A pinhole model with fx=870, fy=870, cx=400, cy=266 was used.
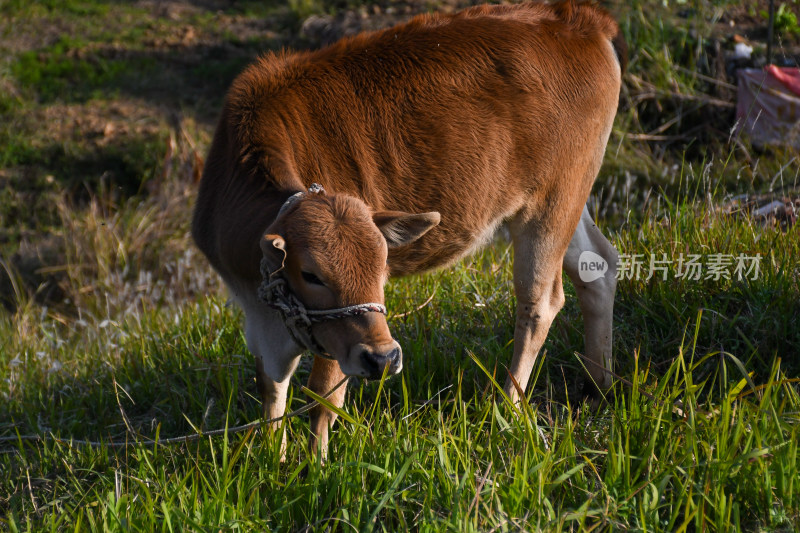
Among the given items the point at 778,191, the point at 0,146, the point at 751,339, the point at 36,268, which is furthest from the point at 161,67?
the point at 751,339

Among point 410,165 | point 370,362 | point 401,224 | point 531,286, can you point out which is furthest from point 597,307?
point 370,362

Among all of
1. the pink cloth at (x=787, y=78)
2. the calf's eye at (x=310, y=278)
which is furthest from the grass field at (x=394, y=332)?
the pink cloth at (x=787, y=78)

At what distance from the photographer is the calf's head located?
269 centimetres

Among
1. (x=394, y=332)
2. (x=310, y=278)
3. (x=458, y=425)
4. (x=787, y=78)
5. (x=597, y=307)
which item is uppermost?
(x=310, y=278)

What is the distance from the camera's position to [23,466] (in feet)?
12.0

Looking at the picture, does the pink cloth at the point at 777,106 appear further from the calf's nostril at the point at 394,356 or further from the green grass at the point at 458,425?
the calf's nostril at the point at 394,356

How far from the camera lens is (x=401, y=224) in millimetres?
2949

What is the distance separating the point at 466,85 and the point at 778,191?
2.69m

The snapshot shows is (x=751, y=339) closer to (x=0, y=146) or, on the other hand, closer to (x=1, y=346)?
(x=1, y=346)

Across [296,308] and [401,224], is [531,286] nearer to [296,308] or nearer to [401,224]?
[401,224]

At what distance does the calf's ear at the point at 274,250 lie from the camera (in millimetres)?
2711

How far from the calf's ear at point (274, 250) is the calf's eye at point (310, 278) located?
81 millimetres

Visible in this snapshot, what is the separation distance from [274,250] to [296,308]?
0.67ft

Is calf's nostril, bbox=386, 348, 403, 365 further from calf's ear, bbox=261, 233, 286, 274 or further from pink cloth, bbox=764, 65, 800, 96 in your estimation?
pink cloth, bbox=764, 65, 800, 96
